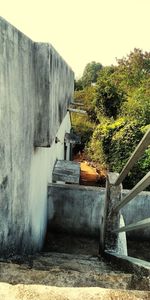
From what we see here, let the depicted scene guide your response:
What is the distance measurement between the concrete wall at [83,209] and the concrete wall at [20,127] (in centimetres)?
198

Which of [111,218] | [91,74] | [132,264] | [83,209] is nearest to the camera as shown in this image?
[132,264]

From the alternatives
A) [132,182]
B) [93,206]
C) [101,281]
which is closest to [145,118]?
[132,182]

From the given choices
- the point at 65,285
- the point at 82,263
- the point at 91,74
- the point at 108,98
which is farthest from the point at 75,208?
the point at 91,74

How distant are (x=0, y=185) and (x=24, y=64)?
4.57ft

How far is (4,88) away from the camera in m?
2.87

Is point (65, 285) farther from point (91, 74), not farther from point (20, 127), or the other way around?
point (91, 74)

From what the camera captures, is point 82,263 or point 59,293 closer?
point 59,293

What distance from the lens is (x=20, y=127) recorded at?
350 centimetres

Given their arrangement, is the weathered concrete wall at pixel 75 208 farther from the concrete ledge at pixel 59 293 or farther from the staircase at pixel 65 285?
the concrete ledge at pixel 59 293

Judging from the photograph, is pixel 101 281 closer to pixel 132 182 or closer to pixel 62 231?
pixel 62 231

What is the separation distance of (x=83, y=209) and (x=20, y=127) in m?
3.83

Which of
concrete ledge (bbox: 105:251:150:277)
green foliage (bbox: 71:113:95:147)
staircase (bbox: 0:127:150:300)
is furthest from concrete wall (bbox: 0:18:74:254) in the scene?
green foliage (bbox: 71:113:95:147)

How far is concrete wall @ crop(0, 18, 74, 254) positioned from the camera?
2.97 meters

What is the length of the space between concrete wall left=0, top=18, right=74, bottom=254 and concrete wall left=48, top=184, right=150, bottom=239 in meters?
1.98
